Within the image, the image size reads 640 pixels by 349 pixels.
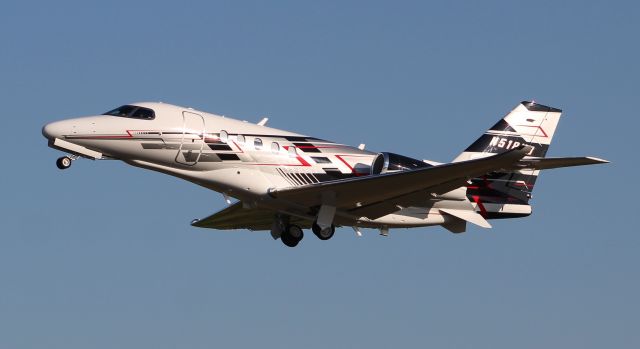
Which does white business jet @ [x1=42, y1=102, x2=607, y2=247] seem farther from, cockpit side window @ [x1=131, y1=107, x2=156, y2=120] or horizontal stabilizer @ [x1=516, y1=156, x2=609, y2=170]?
horizontal stabilizer @ [x1=516, y1=156, x2=609, y2=170]

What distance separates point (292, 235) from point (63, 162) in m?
6.21

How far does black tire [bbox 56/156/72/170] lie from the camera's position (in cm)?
2547

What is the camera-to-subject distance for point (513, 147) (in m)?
30.0

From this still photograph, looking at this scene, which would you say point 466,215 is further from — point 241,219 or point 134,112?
point 134,112

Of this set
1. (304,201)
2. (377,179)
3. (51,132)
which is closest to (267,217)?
(304,201)

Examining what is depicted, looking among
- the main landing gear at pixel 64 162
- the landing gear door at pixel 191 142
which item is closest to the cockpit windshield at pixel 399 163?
the landing gear door at pixel 191 142

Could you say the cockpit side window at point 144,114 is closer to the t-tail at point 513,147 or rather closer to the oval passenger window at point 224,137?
the oval passenger window at point 224,137

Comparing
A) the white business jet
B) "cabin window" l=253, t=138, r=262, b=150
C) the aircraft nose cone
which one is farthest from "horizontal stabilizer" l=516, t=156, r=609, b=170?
the aircraft nose cone

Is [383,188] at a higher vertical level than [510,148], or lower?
lower

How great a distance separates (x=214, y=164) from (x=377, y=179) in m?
3.77

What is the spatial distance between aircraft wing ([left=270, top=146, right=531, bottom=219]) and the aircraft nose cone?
500cm

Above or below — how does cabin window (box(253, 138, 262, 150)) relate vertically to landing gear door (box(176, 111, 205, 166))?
above

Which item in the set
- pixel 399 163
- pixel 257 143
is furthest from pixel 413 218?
pixel 257 143

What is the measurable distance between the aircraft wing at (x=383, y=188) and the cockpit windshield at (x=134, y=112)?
3356 mm
